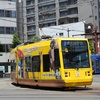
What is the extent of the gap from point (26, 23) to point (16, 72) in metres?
93.6

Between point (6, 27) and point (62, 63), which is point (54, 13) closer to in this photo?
point (6, 27)

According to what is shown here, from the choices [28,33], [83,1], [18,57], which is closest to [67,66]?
[18,57]

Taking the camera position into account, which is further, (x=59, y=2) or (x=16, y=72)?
(x=59, y=2)

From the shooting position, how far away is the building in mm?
75000

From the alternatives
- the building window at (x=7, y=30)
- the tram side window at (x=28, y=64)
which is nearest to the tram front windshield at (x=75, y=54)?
the tram side window at (x=28, y=64)

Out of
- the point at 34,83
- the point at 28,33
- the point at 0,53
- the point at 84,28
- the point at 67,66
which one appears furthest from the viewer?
the point at 28,33

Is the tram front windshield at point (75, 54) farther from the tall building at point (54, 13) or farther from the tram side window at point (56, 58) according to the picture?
the tall building at point (54, 13)

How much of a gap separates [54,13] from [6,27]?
130 feet

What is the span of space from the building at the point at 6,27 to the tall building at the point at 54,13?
64.0ft

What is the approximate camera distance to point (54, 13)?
11294cm

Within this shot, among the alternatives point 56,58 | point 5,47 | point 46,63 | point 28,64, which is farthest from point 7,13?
point 56,58

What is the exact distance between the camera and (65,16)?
108125 millimetres

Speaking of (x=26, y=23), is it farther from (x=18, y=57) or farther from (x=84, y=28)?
(x=18, y=57)

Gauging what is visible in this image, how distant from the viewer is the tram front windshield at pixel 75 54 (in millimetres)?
21234
